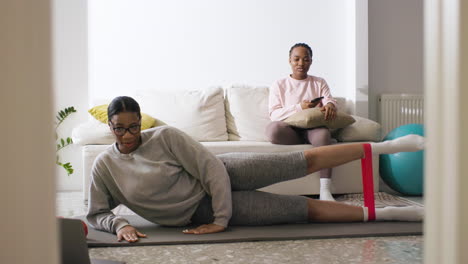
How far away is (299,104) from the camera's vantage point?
360 centimetres

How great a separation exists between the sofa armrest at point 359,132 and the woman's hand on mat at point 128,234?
192 centimetres

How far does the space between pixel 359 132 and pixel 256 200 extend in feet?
4.86

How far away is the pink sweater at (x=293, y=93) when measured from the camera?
375cm

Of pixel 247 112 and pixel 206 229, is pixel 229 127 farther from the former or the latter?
pixel 206 229

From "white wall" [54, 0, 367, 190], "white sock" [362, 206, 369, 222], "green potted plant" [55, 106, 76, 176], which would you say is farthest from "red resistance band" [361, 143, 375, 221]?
"green potted plant" [55, 106, 76, 176]

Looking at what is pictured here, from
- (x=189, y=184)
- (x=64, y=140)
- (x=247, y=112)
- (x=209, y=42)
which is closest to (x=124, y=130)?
(x=189, y=184)

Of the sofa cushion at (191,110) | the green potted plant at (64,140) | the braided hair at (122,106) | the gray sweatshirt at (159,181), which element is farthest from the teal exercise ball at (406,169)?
the green potted plant at (64,140)

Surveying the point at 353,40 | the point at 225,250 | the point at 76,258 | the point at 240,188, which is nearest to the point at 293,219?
the point at 240,188

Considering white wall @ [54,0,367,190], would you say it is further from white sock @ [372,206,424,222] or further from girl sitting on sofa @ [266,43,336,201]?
white sock @ [372,206,424,222]

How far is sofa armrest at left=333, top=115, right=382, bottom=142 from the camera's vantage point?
3602 mm

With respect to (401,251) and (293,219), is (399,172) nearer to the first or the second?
(293,219)

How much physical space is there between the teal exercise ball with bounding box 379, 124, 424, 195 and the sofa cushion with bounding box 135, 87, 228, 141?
3.97 feet
